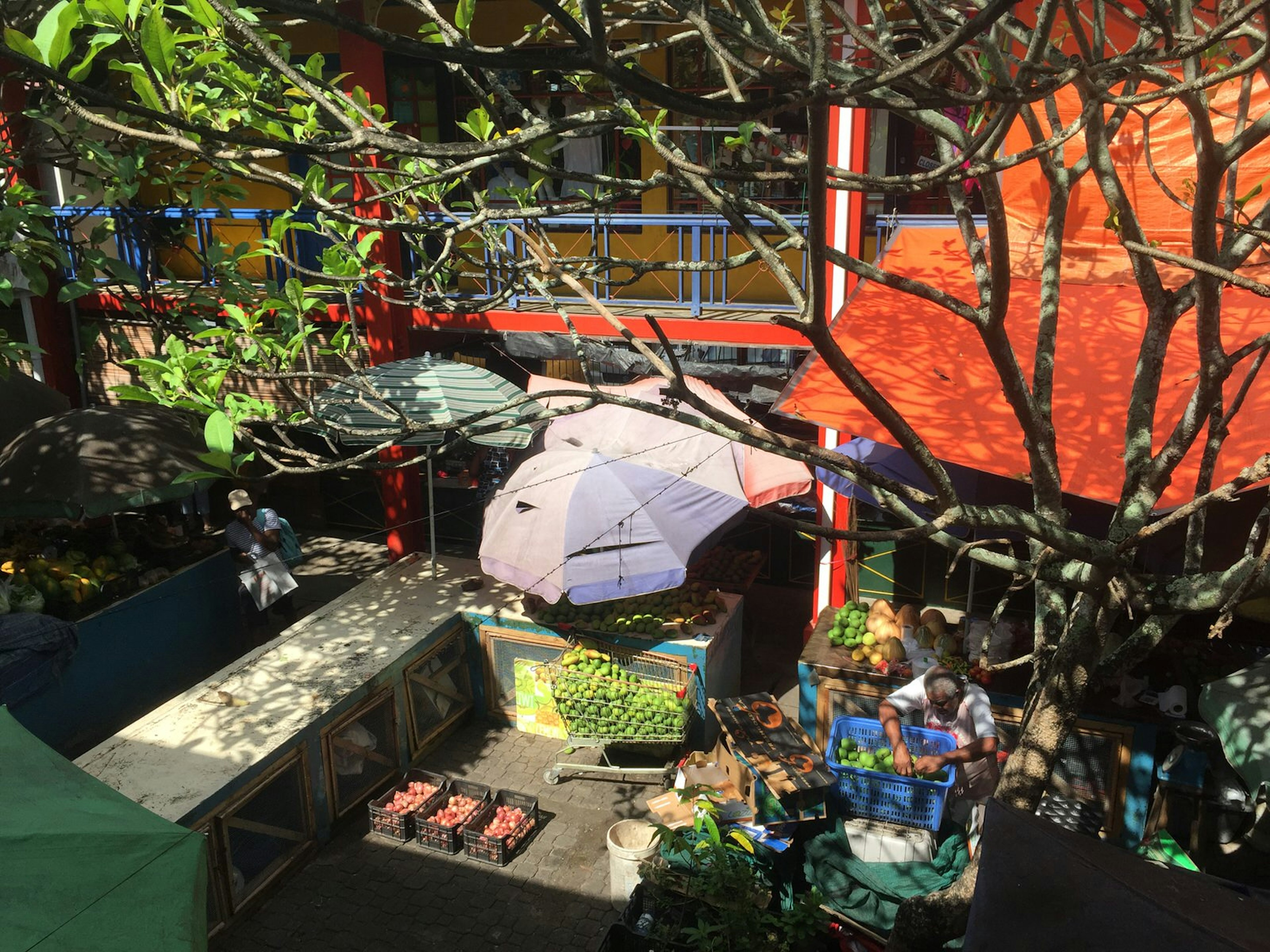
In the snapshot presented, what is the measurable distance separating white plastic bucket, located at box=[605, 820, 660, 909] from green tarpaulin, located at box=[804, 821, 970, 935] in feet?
3.41

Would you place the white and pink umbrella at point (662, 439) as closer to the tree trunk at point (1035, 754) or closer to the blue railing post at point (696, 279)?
the blue railing post at point (696, 279)

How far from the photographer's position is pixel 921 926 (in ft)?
15.2

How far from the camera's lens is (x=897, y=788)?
5.96 m

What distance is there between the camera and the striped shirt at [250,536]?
361 inches

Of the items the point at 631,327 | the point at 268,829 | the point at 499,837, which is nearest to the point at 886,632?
the point at 499,837

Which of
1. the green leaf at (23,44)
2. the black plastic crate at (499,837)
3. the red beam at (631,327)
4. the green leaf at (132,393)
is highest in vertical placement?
the green leaf at (23,44)

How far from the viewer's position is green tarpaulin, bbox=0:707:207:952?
120 inches

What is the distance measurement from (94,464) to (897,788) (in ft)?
23.2

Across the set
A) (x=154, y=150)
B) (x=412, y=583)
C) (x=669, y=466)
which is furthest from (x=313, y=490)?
(x=669, y=466)

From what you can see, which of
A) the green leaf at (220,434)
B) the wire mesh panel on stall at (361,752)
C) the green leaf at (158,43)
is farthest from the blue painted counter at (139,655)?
the green leaf at (158,43)

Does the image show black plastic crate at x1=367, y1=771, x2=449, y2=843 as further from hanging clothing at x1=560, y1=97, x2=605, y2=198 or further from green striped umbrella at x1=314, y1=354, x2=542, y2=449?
hanging clothing at x1=560, y1=97, x2=605, y2=198

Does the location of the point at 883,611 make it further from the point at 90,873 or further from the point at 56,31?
the point at 56,31

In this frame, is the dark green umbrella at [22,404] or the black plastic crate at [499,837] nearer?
the black plastic crate at [499,837]

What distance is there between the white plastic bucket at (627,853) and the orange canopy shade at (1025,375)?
3.01 m
